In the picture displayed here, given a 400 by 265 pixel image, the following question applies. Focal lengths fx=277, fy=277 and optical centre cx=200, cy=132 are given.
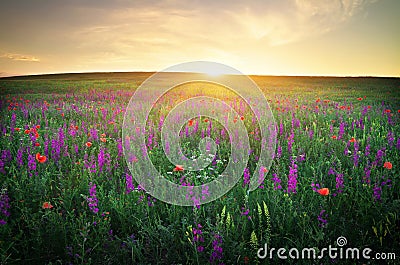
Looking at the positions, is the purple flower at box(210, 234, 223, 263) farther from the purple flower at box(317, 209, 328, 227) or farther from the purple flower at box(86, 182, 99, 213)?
the purple flower at box(86, 182, 99, 213)

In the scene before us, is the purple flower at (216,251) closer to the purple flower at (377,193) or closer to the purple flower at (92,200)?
the purple flower at (92,200)

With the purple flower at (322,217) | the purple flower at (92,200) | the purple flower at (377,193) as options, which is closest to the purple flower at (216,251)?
the purple flower at (322,217)

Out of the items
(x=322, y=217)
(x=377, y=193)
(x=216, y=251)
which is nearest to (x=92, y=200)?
(x=216, y=251)

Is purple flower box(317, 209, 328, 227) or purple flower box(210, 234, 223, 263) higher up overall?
purple flower box(317, 209, 328, 227)

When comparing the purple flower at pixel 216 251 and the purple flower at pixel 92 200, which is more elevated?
the purple flower at pixel 92 200

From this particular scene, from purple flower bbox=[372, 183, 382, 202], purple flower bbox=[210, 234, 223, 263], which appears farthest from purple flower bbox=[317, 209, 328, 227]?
purple flower bbox=[210, 234, 223, 263]

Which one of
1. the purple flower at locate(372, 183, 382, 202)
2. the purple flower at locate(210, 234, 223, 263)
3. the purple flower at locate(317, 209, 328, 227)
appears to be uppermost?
the purple flower at locate(372, 183, 382, 202)

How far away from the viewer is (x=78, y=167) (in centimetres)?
374

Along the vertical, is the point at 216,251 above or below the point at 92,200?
below

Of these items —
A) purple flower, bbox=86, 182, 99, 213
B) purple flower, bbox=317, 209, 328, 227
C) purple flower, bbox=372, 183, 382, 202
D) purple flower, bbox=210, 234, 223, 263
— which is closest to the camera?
purple flower, bbox=210, 234, 223, 263

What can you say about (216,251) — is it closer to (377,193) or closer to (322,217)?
(322,217)

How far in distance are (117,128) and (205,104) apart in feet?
10.1

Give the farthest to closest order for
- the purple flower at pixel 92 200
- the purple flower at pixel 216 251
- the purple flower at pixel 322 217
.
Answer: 1. the purple flower at pixel 92 200
2. the purple flower at pixel 322 217
3. the purple flower at pixel 216 251

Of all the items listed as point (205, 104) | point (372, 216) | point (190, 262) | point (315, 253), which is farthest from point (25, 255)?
point (205, 104)
